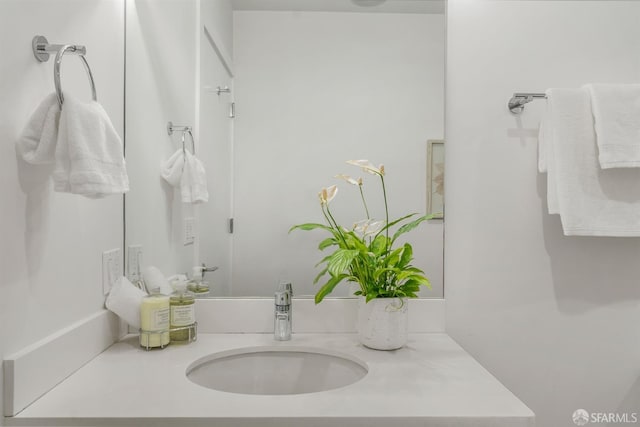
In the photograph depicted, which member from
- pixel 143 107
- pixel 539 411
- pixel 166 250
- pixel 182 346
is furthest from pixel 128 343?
pixel 539 411

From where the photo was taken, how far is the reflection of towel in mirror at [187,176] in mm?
1393

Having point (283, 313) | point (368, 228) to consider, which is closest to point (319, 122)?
point (368, 228)

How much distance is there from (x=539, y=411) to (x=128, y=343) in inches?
48.2

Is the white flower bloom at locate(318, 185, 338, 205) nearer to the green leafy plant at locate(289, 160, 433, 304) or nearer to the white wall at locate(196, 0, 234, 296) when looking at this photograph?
the green leafy plant at locate(289, 160, 433, 304)

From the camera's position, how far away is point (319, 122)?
1.40 metres

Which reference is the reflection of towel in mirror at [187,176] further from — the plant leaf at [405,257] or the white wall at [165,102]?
the plant leaf at [405,257]

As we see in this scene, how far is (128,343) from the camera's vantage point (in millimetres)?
1223

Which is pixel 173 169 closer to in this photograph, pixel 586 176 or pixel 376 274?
pixel 376 274

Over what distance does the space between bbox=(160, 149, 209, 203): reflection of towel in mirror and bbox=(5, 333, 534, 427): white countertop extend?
1.61 ft

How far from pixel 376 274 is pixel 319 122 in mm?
504

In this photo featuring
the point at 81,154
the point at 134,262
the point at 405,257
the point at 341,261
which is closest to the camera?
the point at 81,154

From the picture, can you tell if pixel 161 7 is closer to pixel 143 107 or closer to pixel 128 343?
pixel 143 107

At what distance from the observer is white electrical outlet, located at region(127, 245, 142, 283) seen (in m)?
1.33

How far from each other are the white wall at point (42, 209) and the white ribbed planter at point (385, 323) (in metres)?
0.69
